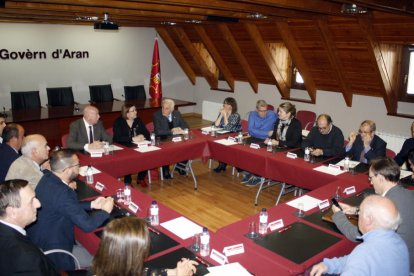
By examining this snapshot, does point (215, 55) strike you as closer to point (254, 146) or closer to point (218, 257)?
point (254, 146)

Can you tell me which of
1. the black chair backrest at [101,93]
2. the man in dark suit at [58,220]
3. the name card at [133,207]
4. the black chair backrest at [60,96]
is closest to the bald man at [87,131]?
the name card at [133,207]

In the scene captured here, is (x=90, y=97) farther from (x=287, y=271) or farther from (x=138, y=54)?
(x=287, y=271)

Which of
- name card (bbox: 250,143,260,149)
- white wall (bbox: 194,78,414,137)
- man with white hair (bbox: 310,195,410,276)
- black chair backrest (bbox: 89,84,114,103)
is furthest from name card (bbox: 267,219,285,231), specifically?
black chair backrest (bbox: 89,84,114,103)

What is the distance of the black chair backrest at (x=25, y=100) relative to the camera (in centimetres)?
838

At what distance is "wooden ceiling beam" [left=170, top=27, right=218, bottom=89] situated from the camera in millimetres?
10383

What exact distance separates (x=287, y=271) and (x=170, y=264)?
759 millimetres

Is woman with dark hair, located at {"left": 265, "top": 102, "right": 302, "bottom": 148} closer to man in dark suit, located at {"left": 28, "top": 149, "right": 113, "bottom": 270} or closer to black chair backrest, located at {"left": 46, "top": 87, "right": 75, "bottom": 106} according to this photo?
man in dark suit, located at {"left": 28, "top": 149, "right": 113, "bottom": 270}

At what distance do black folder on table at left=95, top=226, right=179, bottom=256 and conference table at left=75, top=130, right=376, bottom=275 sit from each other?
0.8 inches

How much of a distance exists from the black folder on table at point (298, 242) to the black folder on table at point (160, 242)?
623 mm

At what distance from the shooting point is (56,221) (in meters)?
2.85

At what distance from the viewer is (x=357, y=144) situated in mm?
4941

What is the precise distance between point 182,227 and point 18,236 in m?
1.22

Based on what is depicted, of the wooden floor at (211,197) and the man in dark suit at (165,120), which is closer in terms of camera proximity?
the wooden floor at (211,197)

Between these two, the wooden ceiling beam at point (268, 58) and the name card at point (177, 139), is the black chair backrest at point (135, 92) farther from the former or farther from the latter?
the name card at point (177, 139)
